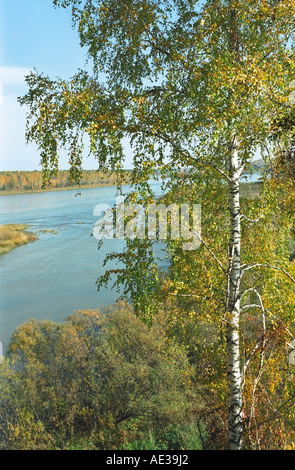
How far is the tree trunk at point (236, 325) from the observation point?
4.77 m

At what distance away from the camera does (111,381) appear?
498 inches

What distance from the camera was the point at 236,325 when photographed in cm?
471

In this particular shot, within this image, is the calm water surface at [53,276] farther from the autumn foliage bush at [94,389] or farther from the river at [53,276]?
the autumn foliage bush at [94,389]

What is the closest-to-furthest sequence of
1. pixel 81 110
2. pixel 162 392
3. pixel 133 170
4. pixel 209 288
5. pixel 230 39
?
1. pixel 81 110
2. pixel 133 170
3. pixel 230 39
4. pixel 209 288
5. pixel 162 392

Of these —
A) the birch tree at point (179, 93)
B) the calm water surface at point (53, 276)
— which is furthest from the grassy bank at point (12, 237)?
the birch tree at point (179, 93)

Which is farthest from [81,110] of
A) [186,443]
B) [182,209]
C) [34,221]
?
[34,221]

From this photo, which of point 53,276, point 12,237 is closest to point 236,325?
point 53,276

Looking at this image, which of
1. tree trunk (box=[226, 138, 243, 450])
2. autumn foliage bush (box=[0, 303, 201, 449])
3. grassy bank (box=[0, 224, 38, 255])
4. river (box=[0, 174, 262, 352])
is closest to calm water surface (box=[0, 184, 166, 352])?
river (box=[0, 174, 262, 352])

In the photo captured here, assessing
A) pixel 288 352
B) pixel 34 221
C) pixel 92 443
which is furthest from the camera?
pixel 34 221

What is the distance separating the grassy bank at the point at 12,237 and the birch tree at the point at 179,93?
86.3ft

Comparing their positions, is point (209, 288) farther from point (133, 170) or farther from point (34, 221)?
point (34, 221)

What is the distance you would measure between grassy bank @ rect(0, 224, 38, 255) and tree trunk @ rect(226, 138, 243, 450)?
26654 millimetres

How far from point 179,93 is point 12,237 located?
28570 millimetres

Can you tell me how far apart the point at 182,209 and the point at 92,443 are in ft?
29.1
